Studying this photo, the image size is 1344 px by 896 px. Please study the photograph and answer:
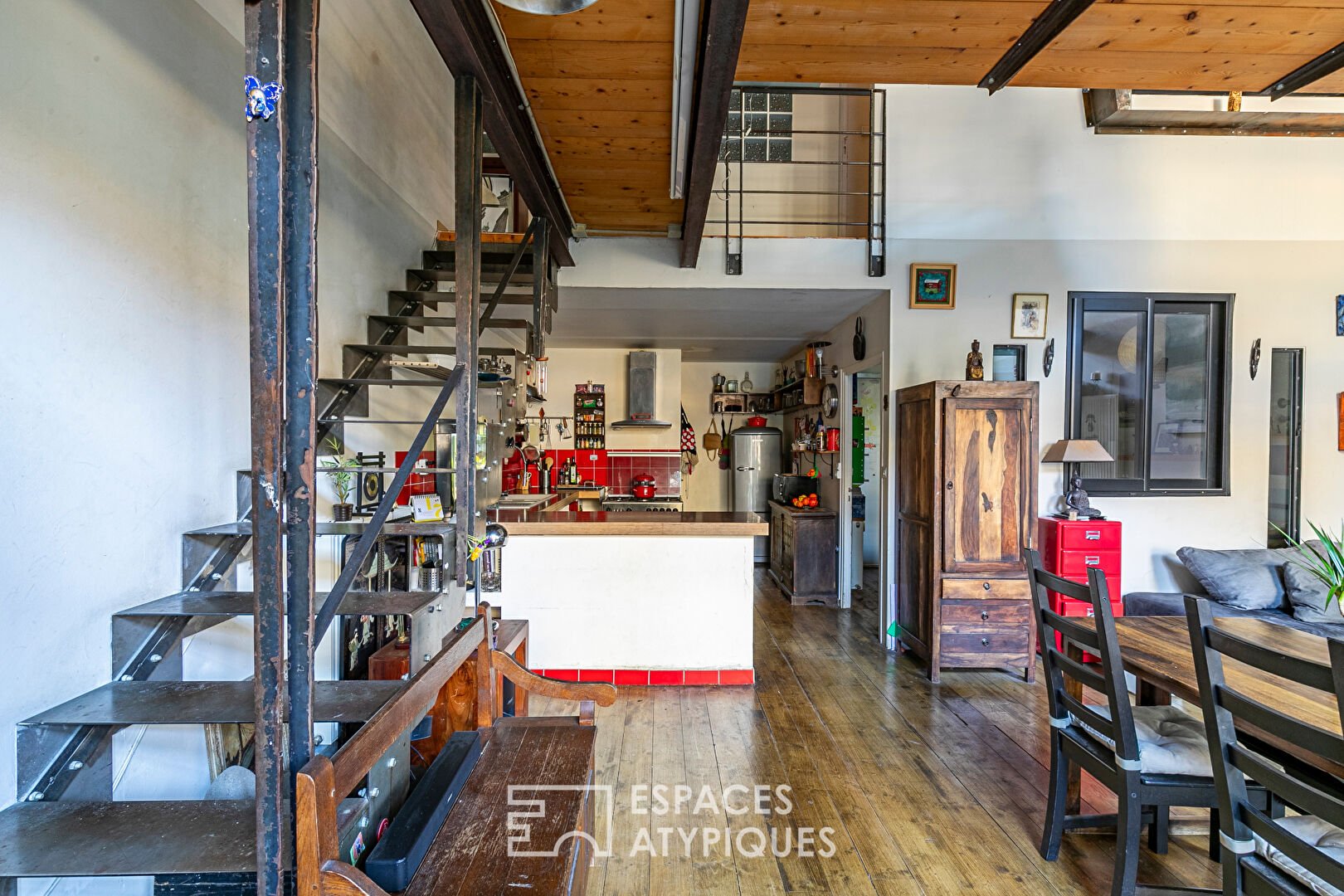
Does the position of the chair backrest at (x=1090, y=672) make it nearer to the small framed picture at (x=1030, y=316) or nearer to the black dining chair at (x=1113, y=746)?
the black dining chair at (x=1113, y=746)

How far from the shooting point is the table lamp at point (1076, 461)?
410 cm

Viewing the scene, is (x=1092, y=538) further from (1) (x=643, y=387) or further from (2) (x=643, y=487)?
(1) (x=643, y=387)

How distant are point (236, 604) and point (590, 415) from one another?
18.4 feet

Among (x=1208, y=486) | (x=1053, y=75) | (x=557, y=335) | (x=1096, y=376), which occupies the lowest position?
(x=1208, y=486)

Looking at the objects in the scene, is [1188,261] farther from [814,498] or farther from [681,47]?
[681,47]

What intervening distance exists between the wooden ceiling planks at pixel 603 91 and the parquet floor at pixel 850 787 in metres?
2.89

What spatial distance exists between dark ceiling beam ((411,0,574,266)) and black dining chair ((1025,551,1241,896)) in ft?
8.37

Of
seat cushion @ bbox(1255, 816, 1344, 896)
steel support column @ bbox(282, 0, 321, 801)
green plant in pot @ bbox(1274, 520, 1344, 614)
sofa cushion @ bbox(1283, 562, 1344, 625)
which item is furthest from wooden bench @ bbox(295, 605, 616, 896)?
sofa cushion @ bbox(1283, 562, 1344, 625)

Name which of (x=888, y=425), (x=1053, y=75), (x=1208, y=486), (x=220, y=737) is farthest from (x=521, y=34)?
(x=1208, y=486)

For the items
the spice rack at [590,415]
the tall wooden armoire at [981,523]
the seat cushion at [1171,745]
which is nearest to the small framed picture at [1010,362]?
the tall wooden armoire at [981,523]

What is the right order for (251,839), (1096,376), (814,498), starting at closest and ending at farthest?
1. (251,839)
2. (1096,376)
3. (814,498)

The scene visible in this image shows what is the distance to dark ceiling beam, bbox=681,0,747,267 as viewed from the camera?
6.02 feet

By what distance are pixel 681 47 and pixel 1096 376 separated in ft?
12.9

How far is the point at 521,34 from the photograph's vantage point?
7.36 feet
